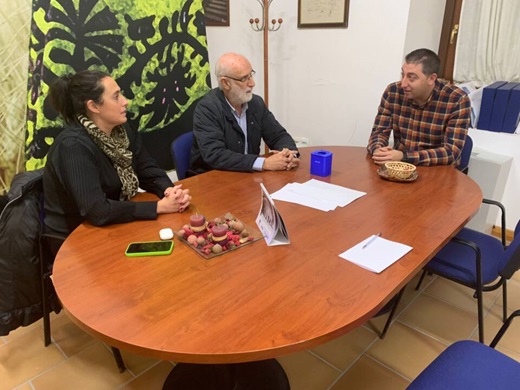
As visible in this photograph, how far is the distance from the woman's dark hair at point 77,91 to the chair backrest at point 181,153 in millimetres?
675

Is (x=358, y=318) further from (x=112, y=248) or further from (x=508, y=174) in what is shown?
(x=508, y=174)

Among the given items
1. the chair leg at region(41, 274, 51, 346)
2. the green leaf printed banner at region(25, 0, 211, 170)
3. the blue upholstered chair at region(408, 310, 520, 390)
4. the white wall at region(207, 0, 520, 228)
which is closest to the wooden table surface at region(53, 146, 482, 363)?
the blue upholstered chair at region(408, 310, 520, 390)

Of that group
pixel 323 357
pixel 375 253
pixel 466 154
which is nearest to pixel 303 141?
pixel 466 154

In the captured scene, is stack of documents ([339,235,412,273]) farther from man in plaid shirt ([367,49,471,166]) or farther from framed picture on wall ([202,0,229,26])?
framed picture on wall ([202,0,229,26])

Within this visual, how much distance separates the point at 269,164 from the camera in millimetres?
1981

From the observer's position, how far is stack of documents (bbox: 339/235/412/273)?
1.19 meters

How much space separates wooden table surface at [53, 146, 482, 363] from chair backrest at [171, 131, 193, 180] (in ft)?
2.02

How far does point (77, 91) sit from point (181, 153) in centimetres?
77

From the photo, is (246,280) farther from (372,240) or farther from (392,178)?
(392,178)

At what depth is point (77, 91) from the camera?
1.60 m

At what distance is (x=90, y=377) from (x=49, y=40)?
1.80 metres

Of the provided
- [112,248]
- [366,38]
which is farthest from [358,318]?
[366,38]

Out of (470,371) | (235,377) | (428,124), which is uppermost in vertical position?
(428,124)

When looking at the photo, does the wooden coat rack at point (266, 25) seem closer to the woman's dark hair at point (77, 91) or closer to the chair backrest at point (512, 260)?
the woman's dark hair at point (77, 91)
